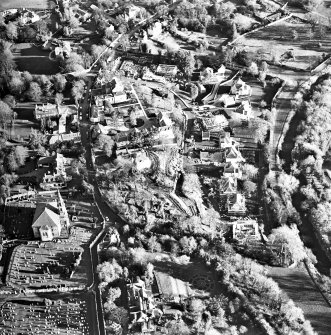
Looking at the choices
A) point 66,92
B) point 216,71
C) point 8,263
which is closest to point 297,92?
point 216,71

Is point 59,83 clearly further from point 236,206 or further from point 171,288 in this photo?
point 171,288

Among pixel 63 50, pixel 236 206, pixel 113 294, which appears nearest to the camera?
pixel 113 294

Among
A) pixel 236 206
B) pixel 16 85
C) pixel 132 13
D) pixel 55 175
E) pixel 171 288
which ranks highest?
pixel 132 13

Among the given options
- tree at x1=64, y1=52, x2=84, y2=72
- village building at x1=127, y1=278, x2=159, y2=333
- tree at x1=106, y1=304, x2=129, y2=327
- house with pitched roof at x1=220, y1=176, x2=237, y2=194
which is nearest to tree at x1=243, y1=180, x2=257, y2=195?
house with pitched roof at x1=220, y1=176, x2=237, y2=194

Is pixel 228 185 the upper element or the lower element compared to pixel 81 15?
lower

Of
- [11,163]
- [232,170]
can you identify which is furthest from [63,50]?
[232,170]

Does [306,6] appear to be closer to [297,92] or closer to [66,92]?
[297,92]

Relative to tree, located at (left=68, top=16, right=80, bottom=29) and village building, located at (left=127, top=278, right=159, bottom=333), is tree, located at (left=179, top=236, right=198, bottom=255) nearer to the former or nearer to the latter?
village building, located at (left=127, top=278, right=159, bottom=333)
